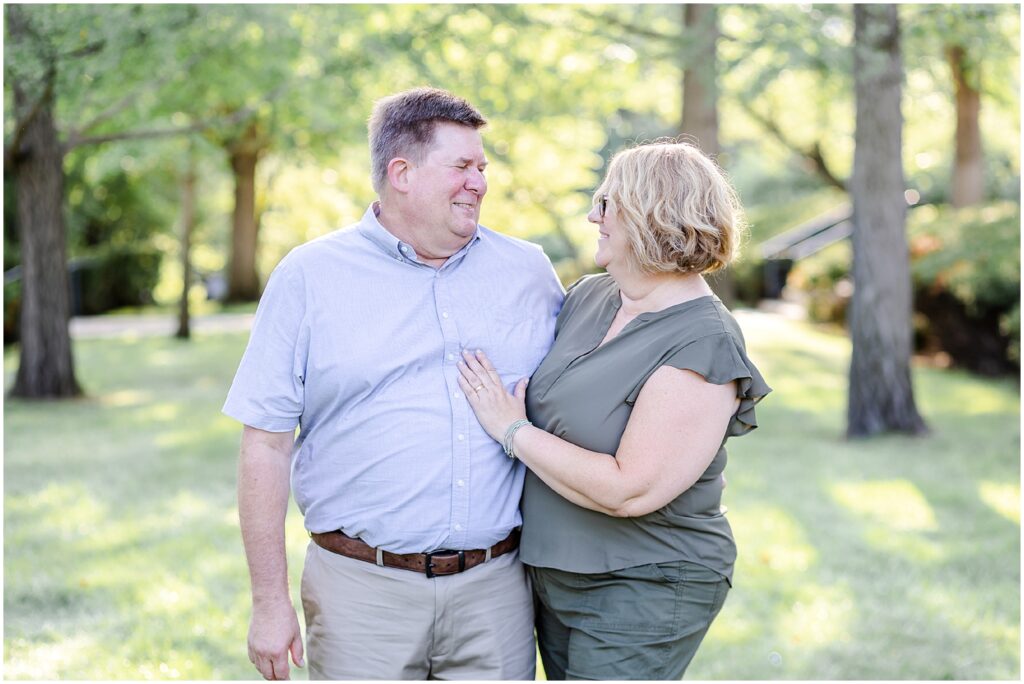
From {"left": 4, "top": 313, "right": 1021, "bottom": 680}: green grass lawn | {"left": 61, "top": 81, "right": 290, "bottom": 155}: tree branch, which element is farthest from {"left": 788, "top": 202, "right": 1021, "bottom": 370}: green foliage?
{"left": 61, "top": 81, "right": 290, "bottom": 155}: tree branch

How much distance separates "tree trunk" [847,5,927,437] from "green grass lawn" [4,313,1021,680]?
0.38m

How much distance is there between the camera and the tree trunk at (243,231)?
25172 millimetres

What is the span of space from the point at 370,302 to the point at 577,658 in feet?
3.56

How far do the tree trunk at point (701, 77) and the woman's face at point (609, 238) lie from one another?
735 centimetres

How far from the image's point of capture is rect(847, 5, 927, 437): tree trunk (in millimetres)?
9703

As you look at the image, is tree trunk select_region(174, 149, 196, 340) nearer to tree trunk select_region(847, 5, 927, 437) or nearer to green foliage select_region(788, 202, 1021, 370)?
tree trunk select_region(847, 5, 927, 437)

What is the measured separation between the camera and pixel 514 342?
2.93 meters

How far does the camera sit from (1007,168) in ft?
85.7

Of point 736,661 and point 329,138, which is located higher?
point 329,138

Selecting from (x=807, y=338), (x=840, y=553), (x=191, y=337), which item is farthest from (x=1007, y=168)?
(x=840, y=553)

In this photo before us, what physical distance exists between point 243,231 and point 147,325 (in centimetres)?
432

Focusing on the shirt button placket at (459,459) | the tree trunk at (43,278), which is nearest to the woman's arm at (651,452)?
the shirt button placket at (459,459)

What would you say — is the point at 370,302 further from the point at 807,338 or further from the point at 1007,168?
the point at 1007,168

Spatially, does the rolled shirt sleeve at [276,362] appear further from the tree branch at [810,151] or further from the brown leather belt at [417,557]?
the tree branch at [810,151]
